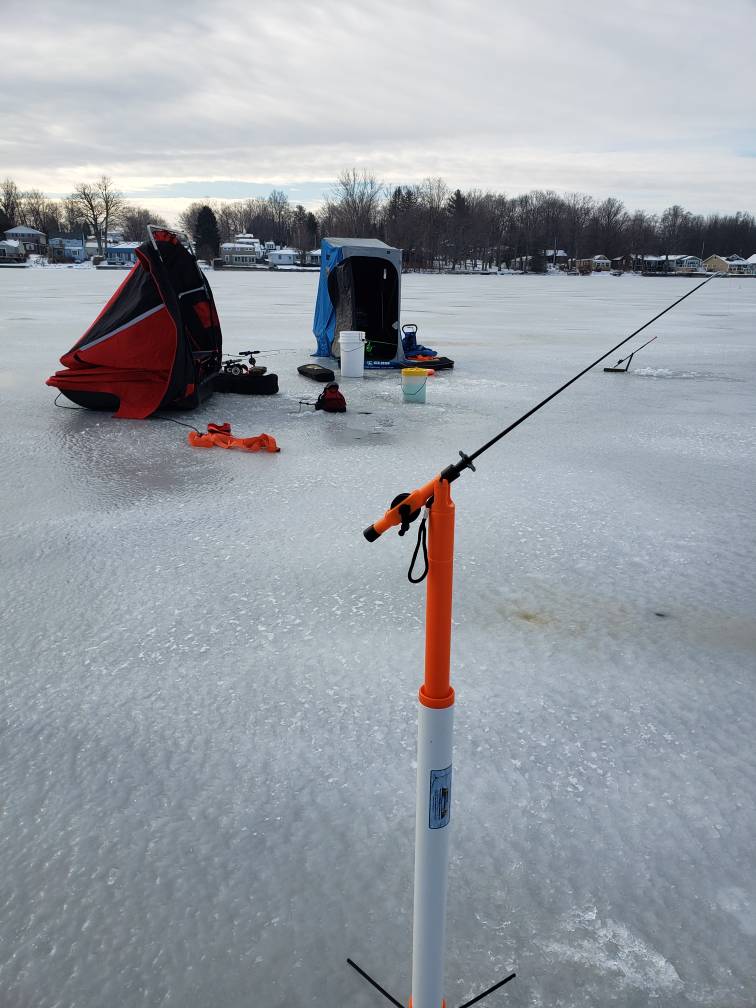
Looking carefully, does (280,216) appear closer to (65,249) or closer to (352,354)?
(65,249)

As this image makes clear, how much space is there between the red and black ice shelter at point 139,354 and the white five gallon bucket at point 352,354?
9.01 feet

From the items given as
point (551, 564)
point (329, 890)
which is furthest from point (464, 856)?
point (551, 564)

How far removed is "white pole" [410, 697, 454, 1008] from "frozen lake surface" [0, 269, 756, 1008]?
233 millimetres

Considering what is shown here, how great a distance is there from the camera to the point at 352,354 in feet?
32.6

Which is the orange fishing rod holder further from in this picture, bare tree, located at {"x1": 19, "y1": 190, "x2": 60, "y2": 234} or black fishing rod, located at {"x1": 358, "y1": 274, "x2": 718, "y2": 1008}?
bare tree, located at {"x1": 19, "y1": 190, "x2": 60, "y2": 234}

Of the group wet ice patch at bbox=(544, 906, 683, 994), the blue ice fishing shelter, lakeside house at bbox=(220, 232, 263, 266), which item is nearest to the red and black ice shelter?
the blue ice fishing shelter

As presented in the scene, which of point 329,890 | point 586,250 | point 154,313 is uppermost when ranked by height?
point 586,250

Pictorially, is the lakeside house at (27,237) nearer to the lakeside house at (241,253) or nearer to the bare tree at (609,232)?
the lakeside house at (241,253)

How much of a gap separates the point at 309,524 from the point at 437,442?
2360 millimetres

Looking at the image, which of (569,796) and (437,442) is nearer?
(569,796)

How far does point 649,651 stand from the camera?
9.89 ft

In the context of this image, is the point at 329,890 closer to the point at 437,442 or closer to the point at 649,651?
the point at 649,651

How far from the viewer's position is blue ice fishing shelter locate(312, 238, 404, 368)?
10633 mm

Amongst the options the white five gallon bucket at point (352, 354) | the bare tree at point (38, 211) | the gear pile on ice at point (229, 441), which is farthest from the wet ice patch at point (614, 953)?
the bare tree at point (38, 211)
